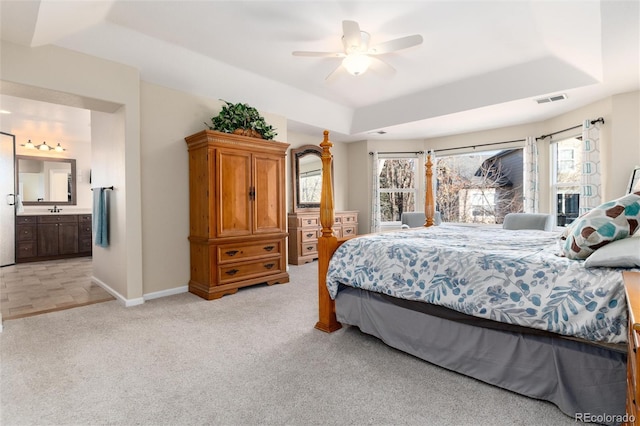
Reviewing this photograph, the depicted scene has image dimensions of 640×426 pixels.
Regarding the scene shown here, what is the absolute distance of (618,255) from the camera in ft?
4.68

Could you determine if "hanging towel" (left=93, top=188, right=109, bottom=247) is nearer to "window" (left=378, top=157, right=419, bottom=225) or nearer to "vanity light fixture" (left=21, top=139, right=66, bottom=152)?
"vanity light fixture" (left=21, top=139, right=66, bottom=152)

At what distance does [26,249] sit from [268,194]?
197 inches

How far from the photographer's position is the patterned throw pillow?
1.54 metres

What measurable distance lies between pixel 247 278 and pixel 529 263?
296 cm

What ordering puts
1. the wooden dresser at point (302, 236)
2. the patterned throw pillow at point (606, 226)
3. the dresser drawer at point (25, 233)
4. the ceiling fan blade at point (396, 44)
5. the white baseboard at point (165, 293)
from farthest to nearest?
the dresser drawer at point (25, 233) → the wooden dresser at point (302, 236) → the white baseboard at point (165, 293) → the ceiling fan blade at point (396, 44) → the patterned throw pillow at point (606, 226)

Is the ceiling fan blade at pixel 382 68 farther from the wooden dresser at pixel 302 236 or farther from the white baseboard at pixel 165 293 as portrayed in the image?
the white baseboard at pixel 165 293

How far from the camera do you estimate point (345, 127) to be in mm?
5820

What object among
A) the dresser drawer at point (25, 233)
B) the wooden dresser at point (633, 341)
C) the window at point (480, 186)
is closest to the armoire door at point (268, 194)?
the wooden dresser at point (633, 341)

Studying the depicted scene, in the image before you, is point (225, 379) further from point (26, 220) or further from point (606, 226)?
point (26, 220)

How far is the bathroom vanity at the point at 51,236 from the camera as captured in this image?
5.71 m

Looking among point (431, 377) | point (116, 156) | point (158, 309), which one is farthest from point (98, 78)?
point (431, 377)

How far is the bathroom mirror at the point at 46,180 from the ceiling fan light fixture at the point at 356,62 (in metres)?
6.47

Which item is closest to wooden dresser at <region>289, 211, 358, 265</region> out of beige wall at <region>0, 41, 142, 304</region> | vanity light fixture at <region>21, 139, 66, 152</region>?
beige wall at <region>0, 41, 142, 304</region>

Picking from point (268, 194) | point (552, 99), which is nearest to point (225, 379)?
point (268, 194)
